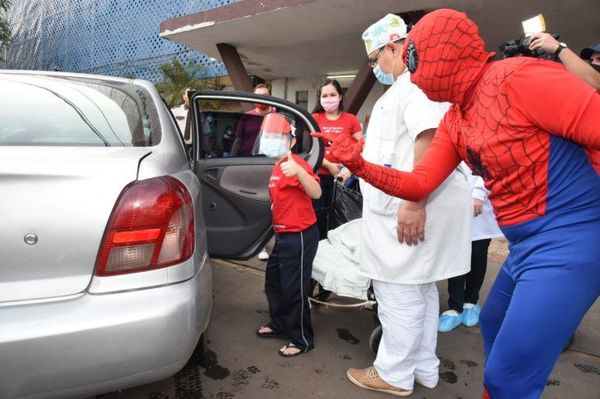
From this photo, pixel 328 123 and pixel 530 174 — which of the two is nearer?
pixel 530 174

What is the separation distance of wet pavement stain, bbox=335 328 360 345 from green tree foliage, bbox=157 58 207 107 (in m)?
10.6

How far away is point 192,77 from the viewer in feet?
41.1

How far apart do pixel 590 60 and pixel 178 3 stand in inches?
516

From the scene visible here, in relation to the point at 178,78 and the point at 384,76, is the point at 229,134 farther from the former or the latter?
the point at 178,78

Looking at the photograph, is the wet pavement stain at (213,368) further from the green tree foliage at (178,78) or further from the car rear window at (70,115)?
the green tree foliage at (178,78)

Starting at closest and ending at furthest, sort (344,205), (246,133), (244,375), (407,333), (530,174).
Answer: (530,174)
(407,333)
(244,375)
(344,205)
(246,133)

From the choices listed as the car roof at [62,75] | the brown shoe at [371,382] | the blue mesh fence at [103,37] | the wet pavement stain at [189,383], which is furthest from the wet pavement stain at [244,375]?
the blue mesh fence at [103,37]

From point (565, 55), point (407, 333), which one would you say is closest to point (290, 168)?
point (407, 333)

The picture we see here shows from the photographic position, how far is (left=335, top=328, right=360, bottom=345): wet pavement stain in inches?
109

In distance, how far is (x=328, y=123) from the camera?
3.93 meters

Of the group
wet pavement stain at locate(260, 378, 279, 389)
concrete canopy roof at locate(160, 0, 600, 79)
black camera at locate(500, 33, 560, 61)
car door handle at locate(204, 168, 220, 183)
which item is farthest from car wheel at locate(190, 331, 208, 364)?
concrete canopy roof at locate(160, 0, 600, 79)

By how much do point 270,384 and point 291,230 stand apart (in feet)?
2.70

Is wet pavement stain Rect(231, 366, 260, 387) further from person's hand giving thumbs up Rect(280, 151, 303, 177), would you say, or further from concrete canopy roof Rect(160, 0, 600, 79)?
concrete canopy roof Rect(160, 0, 600, 79)

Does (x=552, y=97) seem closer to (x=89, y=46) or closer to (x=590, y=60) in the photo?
(x=590, y=60)
